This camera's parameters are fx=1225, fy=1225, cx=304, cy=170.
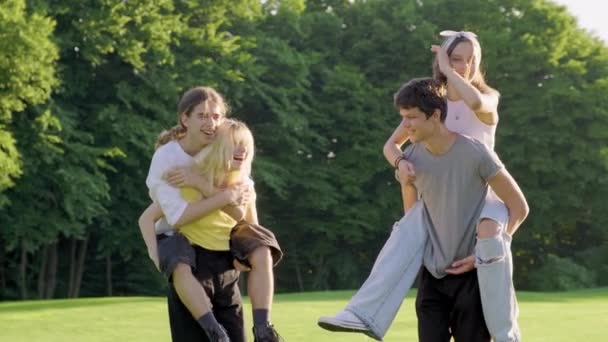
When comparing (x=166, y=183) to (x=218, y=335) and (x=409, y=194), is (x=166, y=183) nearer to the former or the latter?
(x=218, y=335)

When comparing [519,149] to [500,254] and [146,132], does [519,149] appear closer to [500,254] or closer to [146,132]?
[146,132]

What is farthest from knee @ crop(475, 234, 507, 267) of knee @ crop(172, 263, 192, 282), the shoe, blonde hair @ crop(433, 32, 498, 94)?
knee @ crop(172, 263, 192, 282)

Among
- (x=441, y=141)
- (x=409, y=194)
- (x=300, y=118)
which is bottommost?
(x=409, y=194)

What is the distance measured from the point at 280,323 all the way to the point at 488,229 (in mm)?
8392

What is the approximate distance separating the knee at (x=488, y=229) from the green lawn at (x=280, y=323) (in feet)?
18.2

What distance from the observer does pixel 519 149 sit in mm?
39312

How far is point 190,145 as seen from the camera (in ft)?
20.4

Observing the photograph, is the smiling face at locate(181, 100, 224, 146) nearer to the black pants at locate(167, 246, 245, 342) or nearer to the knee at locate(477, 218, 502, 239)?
the black pants at locate(167, 246, 245, 342)

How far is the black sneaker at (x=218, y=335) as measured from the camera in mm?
5880

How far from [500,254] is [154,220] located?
181cm

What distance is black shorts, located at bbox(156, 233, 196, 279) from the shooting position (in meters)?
5.99

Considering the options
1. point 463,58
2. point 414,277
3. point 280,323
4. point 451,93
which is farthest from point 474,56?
point 280,323

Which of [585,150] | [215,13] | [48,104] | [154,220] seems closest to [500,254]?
[154,220]

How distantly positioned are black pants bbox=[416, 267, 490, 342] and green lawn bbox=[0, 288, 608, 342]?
5219mm
